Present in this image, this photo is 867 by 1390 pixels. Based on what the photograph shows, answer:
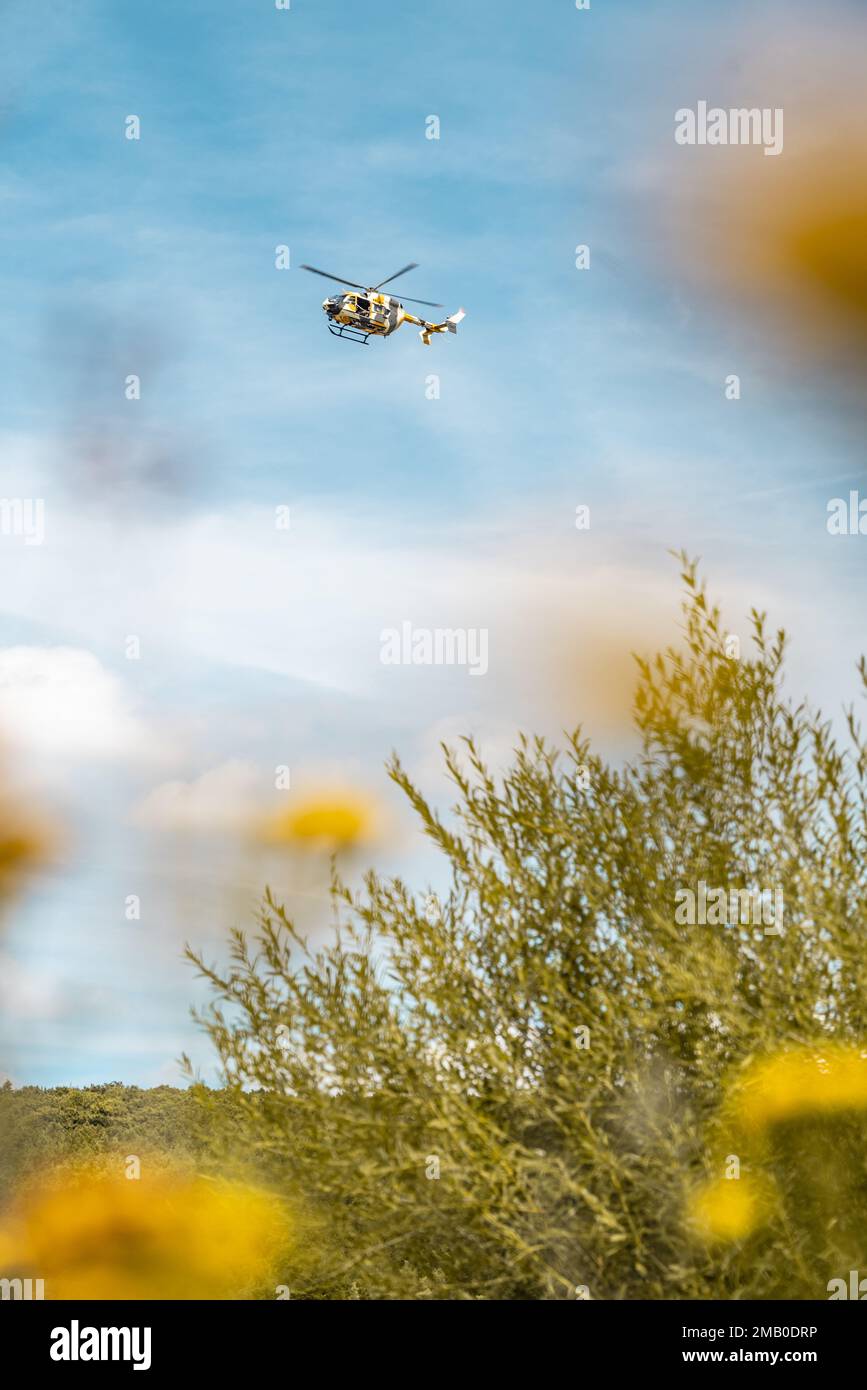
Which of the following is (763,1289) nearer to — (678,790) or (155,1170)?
(678,790)

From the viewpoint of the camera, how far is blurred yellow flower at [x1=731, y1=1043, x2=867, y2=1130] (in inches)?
420

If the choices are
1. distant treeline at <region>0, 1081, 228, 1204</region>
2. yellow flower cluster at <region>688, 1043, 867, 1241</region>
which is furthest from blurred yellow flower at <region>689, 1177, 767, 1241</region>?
distant treeline at <region>0, 1081, 228, 1204</region>

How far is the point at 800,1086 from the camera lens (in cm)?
1068

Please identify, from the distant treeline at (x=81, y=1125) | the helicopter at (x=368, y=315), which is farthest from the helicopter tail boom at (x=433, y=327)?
the distant treeline at (x=81, y=1125)

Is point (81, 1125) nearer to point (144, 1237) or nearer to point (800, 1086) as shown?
point (144, 1237)

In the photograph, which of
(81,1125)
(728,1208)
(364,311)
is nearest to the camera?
(728,1208)

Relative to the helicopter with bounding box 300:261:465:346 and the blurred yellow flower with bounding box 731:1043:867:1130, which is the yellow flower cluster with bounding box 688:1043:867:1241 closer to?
the blurred yellow flower with bounding box 731:1043:867:1130

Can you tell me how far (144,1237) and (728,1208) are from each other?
1869cm

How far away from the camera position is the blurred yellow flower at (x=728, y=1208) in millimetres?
10586

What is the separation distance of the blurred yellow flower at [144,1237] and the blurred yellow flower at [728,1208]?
434 centimetres

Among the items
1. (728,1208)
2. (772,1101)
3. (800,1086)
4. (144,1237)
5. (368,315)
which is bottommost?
(144,1237)

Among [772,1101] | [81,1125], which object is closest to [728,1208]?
[772,1101]

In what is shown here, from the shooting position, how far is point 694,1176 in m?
10.9

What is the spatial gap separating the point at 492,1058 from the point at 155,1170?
862 inches
